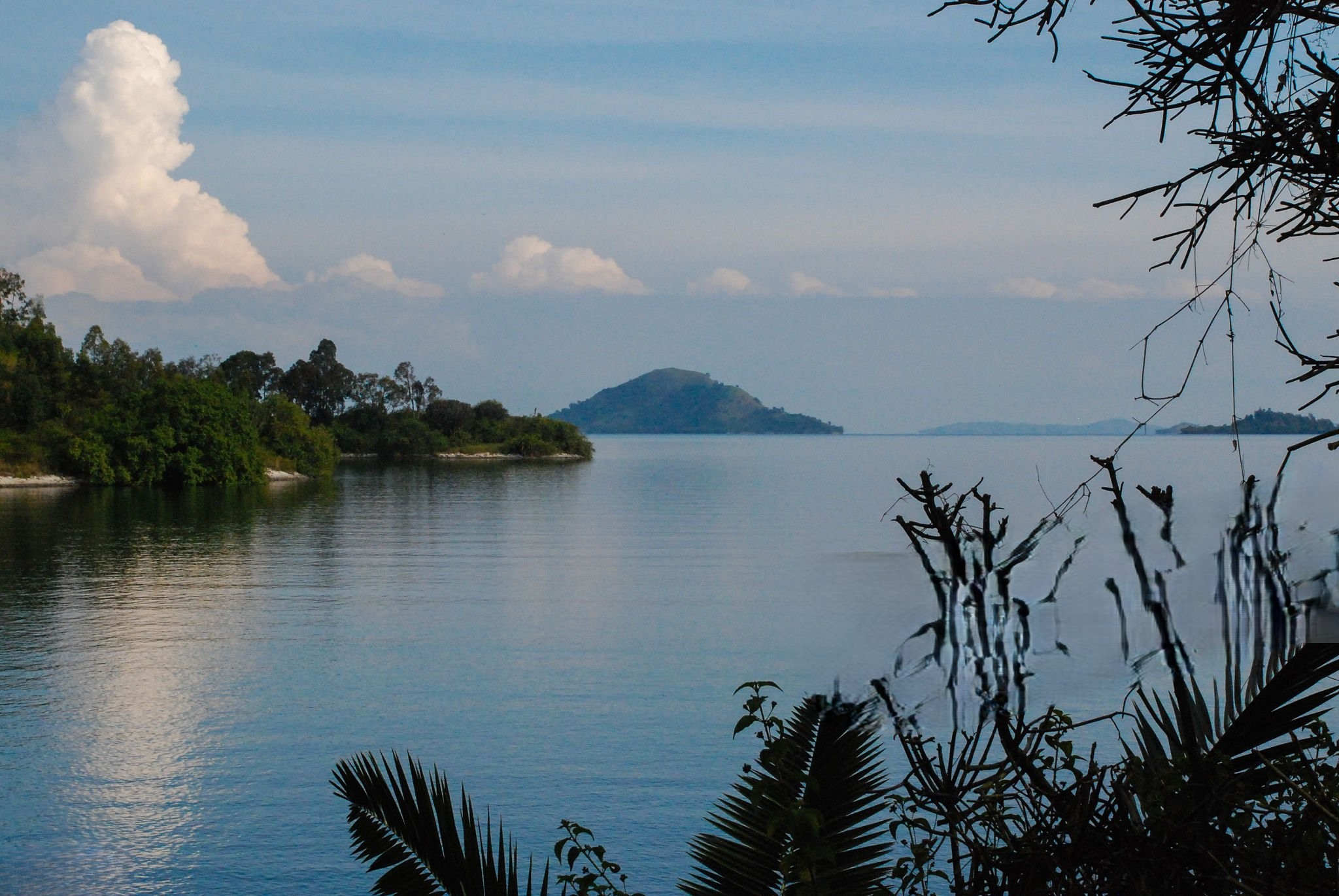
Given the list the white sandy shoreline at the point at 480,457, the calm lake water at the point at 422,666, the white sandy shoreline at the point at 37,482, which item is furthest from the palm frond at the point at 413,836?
the white sandy shoreline at the point at 480,457

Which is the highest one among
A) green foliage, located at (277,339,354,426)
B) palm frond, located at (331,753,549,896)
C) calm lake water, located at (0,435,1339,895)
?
green foliage, located at (277,339,354,426)

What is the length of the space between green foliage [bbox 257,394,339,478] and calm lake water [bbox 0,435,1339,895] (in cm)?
4086

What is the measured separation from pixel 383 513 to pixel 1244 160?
46.1m

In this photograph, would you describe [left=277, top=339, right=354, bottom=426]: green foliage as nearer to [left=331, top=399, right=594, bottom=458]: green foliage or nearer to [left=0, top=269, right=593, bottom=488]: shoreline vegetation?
[left=331, top=399, right=594, bottom=458]: green foliage

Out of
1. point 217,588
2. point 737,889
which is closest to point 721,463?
point 217,588

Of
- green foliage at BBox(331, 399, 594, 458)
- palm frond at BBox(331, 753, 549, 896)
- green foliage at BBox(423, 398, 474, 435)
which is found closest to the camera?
palm frond at BBox(331, 753, 549, 896)

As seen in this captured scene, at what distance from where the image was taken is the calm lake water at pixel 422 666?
148 inches

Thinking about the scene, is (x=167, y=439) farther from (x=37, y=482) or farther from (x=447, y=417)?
(x=447, y=417)

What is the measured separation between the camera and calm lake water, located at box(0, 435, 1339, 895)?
3.76 metres

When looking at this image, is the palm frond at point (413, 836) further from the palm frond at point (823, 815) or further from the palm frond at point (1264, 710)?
the palm frond at point (1264, 710)

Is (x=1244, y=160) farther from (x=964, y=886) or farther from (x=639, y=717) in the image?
(x=639, y=717)

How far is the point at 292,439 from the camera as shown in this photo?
261 ft

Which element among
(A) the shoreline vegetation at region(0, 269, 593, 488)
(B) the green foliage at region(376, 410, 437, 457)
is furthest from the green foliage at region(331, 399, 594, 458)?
(A) the shoreline vegetation at region(0, 269, 593, 488)

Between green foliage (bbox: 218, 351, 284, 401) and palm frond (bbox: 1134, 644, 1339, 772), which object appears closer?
palm frond (bbox: 1134, 644, 1339, 772)
